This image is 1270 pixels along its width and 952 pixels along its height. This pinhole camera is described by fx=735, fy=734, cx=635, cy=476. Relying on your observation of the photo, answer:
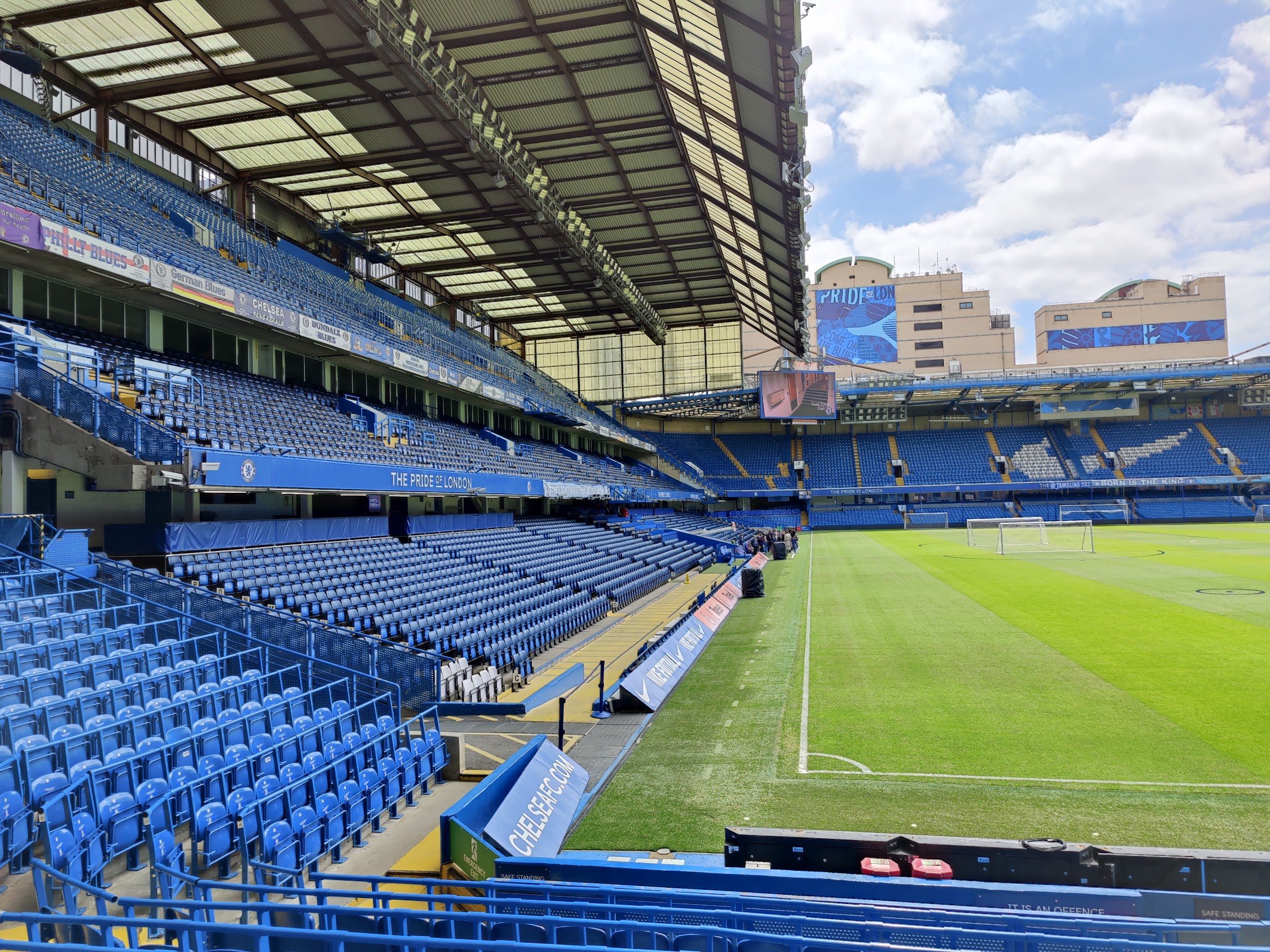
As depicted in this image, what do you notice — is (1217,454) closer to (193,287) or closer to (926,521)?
(926,521)

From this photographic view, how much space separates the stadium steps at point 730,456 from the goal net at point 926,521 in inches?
554

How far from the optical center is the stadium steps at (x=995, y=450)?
61.2 meters

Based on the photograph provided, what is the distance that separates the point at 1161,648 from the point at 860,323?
78855 mm

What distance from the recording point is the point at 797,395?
178 feet

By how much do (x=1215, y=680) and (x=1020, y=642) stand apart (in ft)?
12.8

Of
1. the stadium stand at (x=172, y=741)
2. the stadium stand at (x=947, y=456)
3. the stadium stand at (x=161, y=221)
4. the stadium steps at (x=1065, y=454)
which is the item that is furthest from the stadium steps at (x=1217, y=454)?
the stadium stand at (x=172, y=741)

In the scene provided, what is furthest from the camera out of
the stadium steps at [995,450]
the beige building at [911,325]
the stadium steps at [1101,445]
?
the beige building at [911,325]

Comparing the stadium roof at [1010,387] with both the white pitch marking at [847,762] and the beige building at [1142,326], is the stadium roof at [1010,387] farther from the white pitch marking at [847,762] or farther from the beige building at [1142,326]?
the white pitch marking at [847,762]

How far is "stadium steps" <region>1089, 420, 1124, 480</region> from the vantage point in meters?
59.6

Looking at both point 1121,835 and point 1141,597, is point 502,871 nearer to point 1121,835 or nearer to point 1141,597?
point 1121,835

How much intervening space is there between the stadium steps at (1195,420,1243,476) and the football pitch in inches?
1809

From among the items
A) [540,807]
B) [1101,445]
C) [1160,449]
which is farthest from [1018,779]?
[1160,449]

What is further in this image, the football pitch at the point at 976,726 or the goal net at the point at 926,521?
the goal net at the point at 926,521

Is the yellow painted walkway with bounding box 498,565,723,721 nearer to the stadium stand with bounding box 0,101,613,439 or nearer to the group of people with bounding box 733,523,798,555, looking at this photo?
the group of people with bounding box 733,523,798,555
